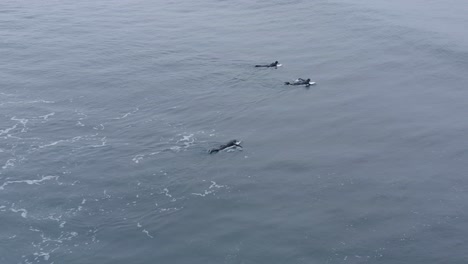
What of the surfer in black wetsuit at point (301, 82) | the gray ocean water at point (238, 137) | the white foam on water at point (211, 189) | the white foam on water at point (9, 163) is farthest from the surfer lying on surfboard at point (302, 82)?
the white foam on water at point (9, 163)

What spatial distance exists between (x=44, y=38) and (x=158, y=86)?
46180 mm

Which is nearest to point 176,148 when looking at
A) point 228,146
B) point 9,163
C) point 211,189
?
point 228,146

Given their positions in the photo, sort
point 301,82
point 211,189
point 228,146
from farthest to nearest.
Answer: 1. point 301,82
2. point 228,146
3. point 211,189

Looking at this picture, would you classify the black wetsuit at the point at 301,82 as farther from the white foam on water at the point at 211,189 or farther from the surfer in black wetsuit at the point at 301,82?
the white foam on water at the point at 211,189

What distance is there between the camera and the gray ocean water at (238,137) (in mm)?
83062

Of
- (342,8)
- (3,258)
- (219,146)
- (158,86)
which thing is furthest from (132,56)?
(3,258)

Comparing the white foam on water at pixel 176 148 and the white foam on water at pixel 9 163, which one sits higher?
the white foam on water at pixel 176 148

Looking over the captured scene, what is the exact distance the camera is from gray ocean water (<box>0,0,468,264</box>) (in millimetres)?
83062

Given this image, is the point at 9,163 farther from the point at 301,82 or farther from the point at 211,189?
the point at 301,82

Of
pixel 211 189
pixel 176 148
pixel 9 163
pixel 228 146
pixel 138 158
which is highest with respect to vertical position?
pixel 228 146

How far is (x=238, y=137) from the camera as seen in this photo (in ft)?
357

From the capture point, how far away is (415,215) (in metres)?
86.7

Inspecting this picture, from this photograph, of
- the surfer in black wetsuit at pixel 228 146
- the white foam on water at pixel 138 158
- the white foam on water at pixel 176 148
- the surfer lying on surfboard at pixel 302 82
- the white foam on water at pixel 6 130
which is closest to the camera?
the white foam on water at pixel 138 158

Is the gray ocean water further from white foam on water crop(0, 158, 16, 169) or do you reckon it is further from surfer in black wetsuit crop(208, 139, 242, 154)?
surfer in black wetsuit crop(208, 139, 242, 154)
